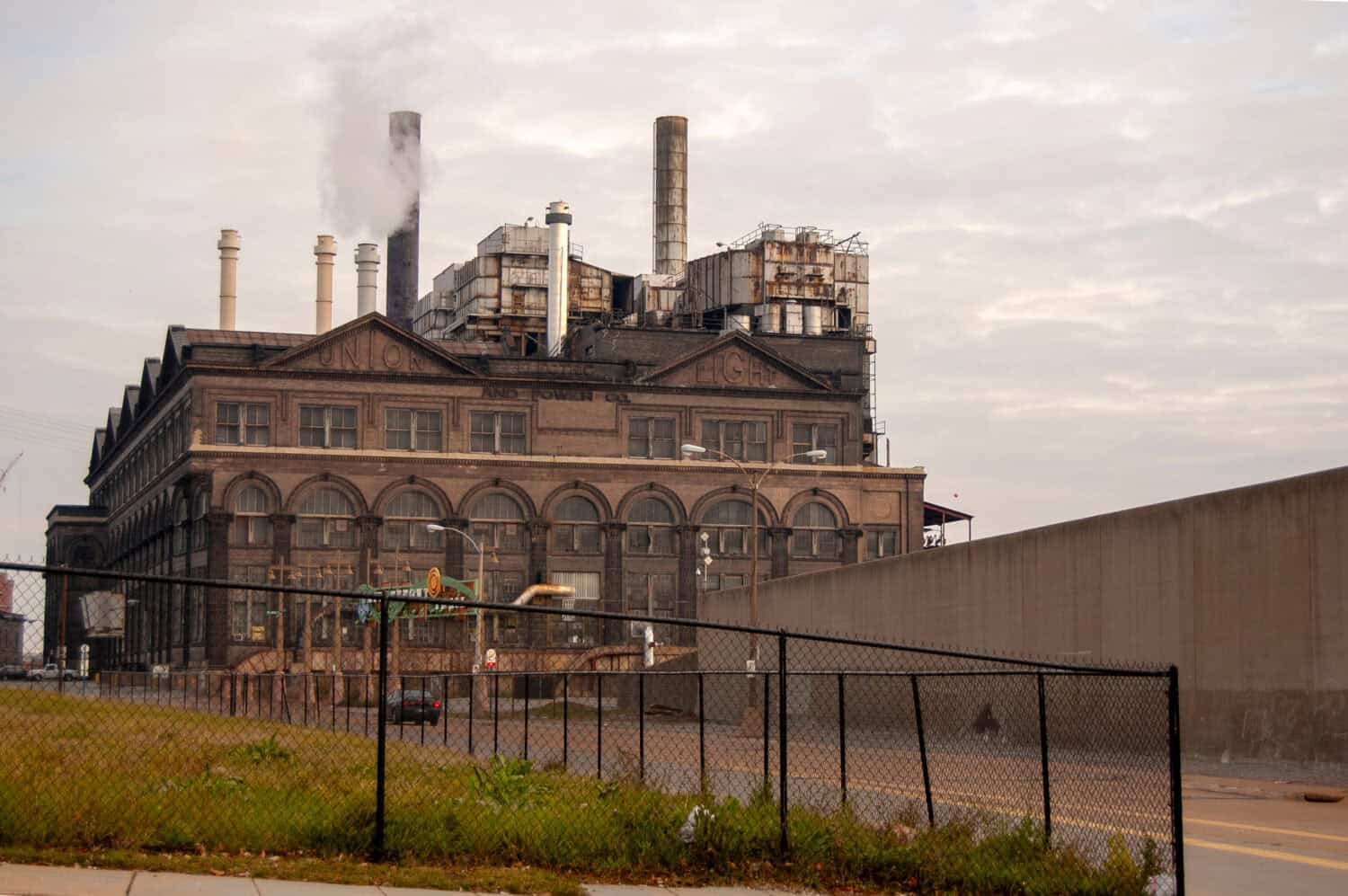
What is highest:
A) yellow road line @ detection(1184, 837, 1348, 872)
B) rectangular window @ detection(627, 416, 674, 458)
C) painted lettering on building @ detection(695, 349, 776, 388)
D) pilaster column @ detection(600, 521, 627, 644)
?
painted lettering on building @ detection(695, 349, 776, 388)

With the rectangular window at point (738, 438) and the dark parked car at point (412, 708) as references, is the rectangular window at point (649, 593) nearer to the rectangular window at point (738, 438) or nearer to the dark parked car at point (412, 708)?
the rectangular window at point (738, 438)

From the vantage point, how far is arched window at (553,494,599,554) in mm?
97625

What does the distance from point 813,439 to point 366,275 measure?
1271 inches

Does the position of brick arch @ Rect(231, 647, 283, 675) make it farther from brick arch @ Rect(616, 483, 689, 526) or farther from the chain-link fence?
the chain-link fence

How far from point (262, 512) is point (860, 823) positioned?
81.8 metres

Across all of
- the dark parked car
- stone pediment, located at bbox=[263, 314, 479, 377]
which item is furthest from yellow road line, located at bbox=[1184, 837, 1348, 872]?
stone pediment, located at bbox=[263, 314, 479, 377]

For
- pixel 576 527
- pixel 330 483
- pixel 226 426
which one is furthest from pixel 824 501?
pixel 226 426

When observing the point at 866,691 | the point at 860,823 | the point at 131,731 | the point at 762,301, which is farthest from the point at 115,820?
the point at 762,301

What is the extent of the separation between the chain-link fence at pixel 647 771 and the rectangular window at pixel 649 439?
43742 millimetres

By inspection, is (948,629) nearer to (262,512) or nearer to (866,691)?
(866,691)

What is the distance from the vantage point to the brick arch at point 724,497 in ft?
326

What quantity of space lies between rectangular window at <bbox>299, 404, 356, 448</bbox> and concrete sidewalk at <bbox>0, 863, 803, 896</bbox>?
84021mm

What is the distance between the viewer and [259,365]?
95125 millimetres

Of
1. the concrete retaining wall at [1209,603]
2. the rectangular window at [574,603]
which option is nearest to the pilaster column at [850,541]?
the rectangular window at [574,603]
